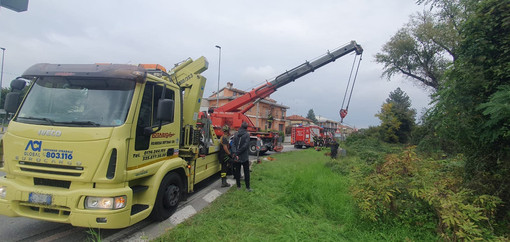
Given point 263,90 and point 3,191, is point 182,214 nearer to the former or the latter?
point 3,191

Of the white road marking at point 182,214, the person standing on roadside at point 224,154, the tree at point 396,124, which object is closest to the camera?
the white road marking at point 182,214

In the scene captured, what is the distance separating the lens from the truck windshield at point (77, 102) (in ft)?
11.1

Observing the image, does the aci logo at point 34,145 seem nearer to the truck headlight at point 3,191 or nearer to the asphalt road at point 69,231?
the truck headlight at point 3,191

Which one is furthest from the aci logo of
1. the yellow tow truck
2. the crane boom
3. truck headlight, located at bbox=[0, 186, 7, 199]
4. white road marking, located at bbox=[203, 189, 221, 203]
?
the crane boom

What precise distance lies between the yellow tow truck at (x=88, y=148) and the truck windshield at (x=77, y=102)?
0.01m

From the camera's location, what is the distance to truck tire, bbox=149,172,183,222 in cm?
399

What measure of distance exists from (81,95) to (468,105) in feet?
17.4

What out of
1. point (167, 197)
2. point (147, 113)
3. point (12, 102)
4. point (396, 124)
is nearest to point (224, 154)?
point (167, 197)

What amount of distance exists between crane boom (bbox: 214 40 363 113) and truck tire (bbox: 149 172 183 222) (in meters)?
8.92

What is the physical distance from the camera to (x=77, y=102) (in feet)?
11.5

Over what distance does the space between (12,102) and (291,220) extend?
15.1 feet

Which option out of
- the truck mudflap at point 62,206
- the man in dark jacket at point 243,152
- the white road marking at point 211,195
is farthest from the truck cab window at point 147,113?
the man in dark jacket at point 243,152

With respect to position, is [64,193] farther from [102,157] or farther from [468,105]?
[468,105]

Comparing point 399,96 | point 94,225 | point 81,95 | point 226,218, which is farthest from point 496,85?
point 399,96
